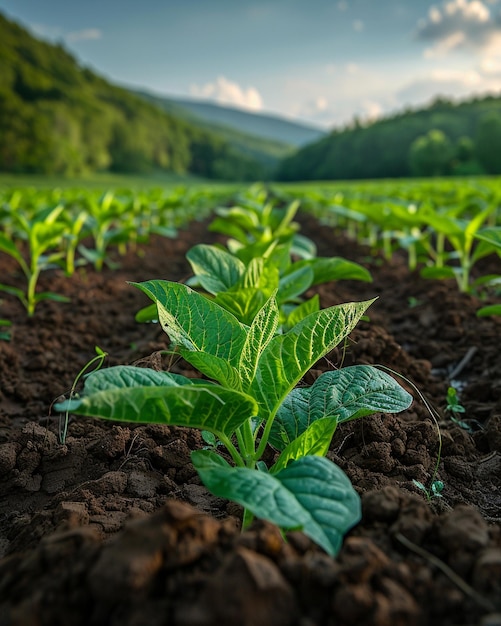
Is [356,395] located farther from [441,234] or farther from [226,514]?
[441,234]

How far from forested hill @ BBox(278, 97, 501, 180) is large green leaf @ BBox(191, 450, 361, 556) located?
177 ft

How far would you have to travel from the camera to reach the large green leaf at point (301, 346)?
129 cm

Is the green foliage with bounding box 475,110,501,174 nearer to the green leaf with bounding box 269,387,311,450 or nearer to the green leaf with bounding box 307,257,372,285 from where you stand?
the green leaf with bounding box 307,257,372,285

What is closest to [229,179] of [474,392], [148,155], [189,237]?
[148,155]

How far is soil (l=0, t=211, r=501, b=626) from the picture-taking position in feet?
2.68

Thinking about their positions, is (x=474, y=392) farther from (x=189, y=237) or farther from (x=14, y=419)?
(x=189, y=237)

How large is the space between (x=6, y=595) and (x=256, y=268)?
1349 mm

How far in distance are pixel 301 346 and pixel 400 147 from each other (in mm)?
76722

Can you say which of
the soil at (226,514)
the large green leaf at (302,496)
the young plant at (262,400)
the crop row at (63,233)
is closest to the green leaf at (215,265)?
the soil at (226,514)

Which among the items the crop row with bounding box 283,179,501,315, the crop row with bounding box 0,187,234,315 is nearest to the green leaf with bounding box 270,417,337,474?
the crop row with bounding box 283,179,501,315

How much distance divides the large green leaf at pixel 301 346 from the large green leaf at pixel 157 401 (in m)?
0.16

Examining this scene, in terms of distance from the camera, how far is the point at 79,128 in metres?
54.2

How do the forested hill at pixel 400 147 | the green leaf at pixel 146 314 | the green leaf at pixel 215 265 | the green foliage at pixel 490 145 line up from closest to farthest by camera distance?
the green leaf at pixel 146 314, the green leaf at pixel 215 265, the green foliage at pixel 490 145, the forested hill at pixel 400 147

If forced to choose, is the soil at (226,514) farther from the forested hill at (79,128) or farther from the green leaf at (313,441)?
the forested hill at (79,128)
